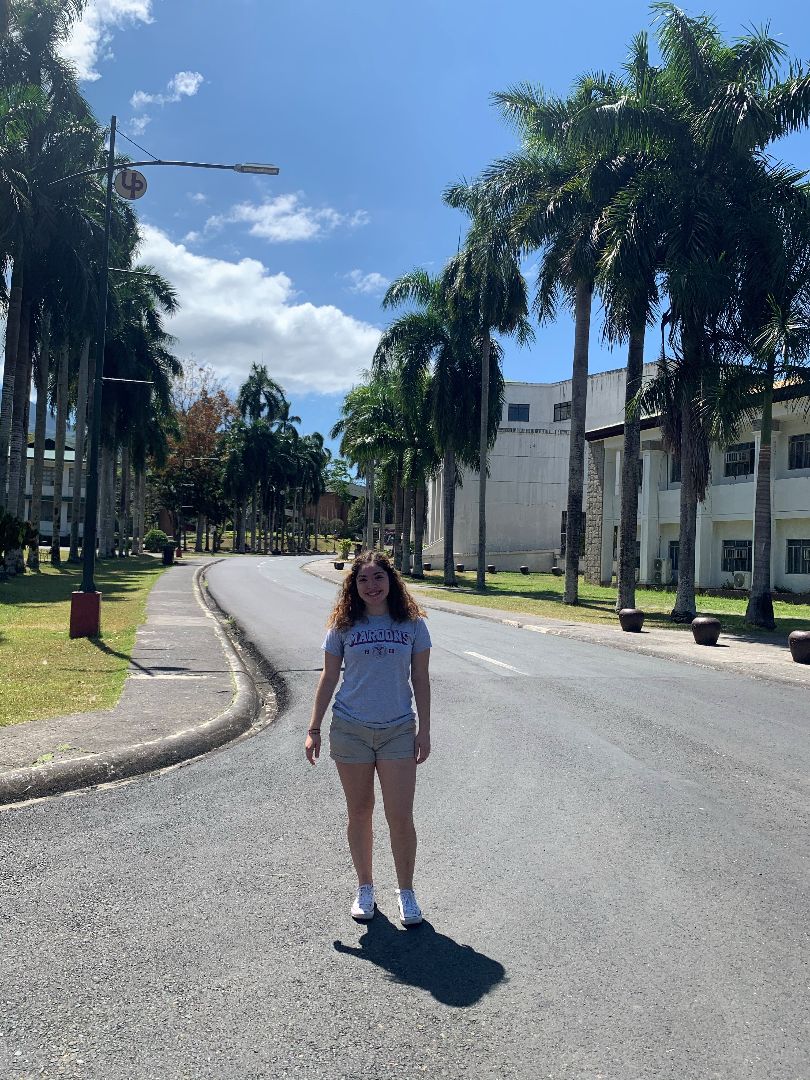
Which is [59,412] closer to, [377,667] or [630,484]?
[630,484]

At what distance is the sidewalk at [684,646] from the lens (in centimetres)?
1534

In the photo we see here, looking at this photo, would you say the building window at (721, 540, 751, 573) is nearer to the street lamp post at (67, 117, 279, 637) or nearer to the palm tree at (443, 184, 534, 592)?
the palm tree at (443, 184, 534, 592)

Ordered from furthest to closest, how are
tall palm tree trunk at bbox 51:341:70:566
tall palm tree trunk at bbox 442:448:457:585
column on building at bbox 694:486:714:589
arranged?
tall palm tree trunk at bbox 442:448:457:585
tall palm tree trunk at bbox 51:341:70:566
column on building at bbox 694:486:714:589

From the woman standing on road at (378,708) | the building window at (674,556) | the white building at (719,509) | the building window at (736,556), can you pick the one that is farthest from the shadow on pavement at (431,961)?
the building window at (674,556)

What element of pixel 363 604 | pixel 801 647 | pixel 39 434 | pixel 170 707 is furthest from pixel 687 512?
pixel 39 434

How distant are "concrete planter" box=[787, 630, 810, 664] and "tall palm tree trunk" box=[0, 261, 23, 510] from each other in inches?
911

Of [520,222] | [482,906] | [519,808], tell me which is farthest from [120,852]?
[520,222]

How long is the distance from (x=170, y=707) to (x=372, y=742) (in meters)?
5.98

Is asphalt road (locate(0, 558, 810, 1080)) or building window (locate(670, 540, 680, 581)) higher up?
building window (locate(670, 540, 680, 581))

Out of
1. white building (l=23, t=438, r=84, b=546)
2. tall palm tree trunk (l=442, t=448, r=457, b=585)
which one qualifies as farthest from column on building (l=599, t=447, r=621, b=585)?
white building (l=23, t=438, r=84, b=546)

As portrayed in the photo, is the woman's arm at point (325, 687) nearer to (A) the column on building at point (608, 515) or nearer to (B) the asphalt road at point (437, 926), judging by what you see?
(B) the asphalt road at point (437, 926)

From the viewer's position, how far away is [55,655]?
45.6 feet

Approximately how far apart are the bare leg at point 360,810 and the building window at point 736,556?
1361 inches

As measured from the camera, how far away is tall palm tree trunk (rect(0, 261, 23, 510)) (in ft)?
97.7
